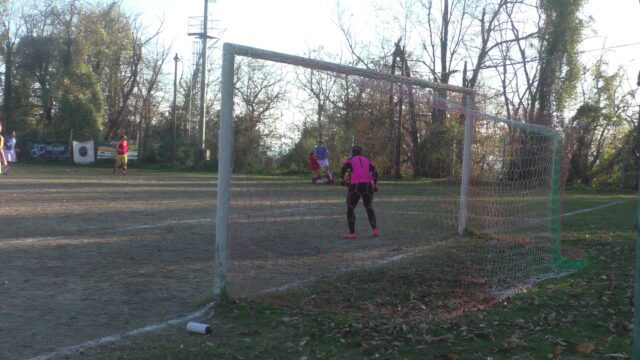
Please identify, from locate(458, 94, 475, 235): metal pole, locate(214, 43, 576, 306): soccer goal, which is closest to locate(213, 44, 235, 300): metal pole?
locate(214, 43, 576, 306): soccer goal

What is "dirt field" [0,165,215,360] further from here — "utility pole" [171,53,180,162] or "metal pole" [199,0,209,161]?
"utility pole" [171,53,180,162]

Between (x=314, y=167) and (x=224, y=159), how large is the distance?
408 cm

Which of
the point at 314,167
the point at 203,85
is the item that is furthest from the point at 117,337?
the point at 203,85

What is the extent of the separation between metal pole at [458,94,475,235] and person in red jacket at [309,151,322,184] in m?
2.82

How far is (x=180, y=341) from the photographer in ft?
17.3

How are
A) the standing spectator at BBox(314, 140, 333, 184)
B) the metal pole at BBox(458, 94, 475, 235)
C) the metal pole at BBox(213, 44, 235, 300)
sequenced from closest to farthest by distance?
the metal pole at BBox(213, 44, 235, 300)
the standing spectator at BBox(314, 140, 333, 184)
the metal pole at BBox(458, 94, 475, 235)

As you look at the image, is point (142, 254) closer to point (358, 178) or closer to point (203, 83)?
point (358, 178)

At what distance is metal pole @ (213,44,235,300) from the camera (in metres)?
6.71

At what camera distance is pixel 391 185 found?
47.3 ft

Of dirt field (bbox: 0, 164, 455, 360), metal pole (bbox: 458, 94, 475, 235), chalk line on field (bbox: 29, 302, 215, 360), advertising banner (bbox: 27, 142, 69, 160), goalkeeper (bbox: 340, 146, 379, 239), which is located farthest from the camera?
advertising banner (bbox: 27, 142, 69, 160)

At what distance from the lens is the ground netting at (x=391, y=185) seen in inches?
336

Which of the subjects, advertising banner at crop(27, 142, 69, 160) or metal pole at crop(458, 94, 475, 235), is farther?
advertising banner at crop(27, 142, 69, 160)

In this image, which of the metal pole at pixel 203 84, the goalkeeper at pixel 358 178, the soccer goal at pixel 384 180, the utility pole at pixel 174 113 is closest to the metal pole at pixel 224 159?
the soccer goal at pixel 384 180

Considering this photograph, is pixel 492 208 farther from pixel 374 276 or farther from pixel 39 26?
pixel 39 26
